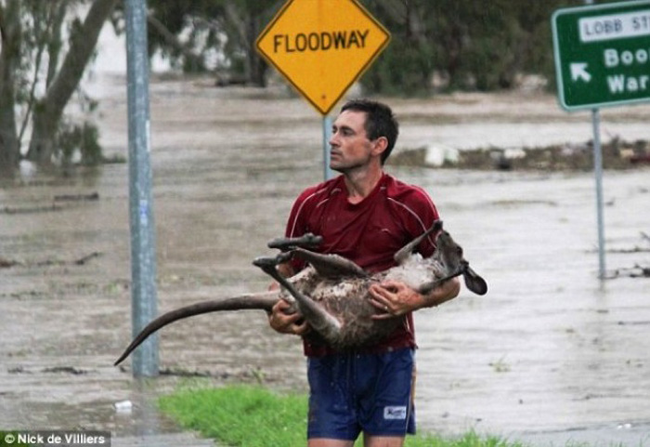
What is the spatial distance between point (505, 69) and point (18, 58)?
1045 inches

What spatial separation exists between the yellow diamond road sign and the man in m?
5.00

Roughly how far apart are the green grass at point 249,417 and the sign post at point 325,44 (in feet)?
5.78

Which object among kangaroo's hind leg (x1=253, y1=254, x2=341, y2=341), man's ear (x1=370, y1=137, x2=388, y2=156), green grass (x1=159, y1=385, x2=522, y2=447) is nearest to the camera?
kangaroo's hind leg (x1=253, y1=254, x2=341, y2=341)

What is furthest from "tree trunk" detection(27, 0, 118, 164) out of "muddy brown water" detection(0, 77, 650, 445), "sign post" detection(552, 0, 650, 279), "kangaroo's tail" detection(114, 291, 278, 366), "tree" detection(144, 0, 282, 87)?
"kangaroo's tail" detection(114, 291, 278, 366)

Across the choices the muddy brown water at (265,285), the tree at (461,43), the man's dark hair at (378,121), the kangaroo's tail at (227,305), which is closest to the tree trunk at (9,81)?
the muddy brown water at (265,285)

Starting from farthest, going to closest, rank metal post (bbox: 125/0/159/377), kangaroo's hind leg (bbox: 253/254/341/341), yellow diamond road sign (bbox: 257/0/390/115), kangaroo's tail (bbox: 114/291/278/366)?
metal post (bbox: 125/0/159/377) < yellow diamond road sign (bbox: 257/0/390/115) < kangaroo's tail (bbox: 114/291/278/366) < kangaroo's hind leg (bbox: 253/254/341/341)

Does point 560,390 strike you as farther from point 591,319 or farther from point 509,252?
point 509,252

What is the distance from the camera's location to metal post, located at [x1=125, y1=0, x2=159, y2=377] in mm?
12367

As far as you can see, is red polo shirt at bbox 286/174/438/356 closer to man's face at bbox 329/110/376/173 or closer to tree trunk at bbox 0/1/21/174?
man's face at bbox 329/110/376/173

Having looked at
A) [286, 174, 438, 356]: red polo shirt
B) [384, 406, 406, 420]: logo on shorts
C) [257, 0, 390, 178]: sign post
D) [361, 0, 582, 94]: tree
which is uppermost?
[257, 0, 390, 178]: sign post

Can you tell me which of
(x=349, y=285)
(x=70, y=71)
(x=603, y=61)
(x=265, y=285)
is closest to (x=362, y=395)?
(x=349, y=285)

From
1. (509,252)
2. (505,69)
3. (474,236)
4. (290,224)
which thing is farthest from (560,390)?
(505,69)

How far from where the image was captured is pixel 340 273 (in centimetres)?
687

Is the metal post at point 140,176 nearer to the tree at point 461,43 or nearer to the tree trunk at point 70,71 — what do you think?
the tree trunk at point 70,71
